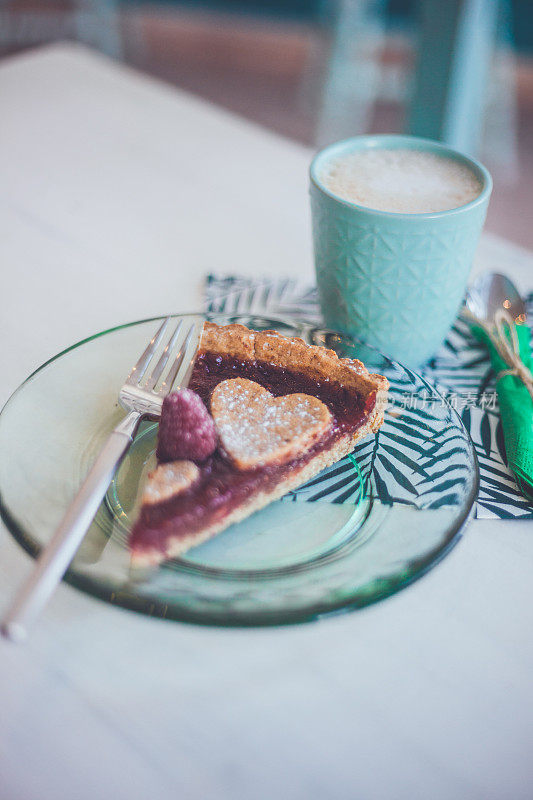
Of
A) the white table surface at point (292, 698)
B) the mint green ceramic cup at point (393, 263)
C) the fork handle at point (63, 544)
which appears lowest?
the white table surface at point (292, 698)

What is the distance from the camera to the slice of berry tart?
2.16ft

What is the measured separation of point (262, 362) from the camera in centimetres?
84

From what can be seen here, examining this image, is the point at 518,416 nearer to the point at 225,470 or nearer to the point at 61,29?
the point at 225,470

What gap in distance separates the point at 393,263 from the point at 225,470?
1.13ft

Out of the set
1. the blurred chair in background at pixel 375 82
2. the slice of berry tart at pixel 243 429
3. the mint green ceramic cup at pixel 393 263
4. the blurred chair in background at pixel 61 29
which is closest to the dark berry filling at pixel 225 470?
the slice of berry tart at pixel 243 429

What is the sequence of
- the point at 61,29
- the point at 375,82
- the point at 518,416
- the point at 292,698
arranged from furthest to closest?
the point at 61,29
the point at 375,82
the point at 518,416
the point at 292,698

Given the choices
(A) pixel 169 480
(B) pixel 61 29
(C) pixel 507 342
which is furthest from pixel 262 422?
(B) pixel 61 29

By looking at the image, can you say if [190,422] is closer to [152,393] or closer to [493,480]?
[152,393]

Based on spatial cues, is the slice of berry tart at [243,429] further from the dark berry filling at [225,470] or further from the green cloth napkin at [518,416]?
the green cloth napkin at [518,416]

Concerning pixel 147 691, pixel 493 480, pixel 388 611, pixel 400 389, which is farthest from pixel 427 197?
pixel 147 691

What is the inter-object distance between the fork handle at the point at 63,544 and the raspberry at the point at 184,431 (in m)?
0.05

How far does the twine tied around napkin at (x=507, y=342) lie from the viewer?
0.88 meters

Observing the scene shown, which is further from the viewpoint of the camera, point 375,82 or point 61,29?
point 61,29

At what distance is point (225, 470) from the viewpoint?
0.71 metres
